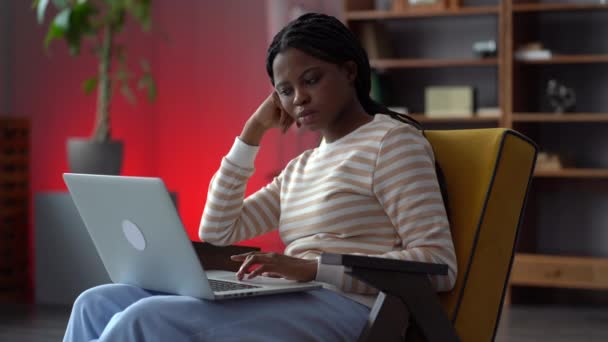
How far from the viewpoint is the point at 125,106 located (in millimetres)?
5324

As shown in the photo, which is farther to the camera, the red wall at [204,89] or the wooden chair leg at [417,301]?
the red wall at [204,89]

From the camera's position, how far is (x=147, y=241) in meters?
1.65

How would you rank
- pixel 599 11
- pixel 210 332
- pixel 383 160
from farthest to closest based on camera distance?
1. pixel 599 11
2. pixel 383 160
3. pixel 210 332

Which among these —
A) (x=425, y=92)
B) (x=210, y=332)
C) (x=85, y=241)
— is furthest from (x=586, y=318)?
(x=210, y=332)

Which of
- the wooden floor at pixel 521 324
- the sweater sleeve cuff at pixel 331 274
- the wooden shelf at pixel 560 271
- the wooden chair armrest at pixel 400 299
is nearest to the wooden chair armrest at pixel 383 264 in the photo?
the wooden chair armrest at pixel 400 299

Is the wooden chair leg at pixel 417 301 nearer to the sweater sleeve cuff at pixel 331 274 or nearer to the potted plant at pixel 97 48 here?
the sweater sleeve cuff at pixel 331 274

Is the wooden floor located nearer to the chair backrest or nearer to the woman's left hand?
the chair backrest

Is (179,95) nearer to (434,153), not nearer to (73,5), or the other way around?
(73,5)

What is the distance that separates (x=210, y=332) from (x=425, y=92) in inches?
135

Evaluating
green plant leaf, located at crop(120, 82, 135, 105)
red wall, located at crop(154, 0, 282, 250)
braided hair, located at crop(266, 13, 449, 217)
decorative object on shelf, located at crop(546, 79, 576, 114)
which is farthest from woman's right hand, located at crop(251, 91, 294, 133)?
red wall, located at crop(154, 0, 282, 250)

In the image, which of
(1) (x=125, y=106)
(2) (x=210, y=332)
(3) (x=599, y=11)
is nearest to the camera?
(2) (x=210, y=332)

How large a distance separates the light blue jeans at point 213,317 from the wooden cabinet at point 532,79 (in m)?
2.93

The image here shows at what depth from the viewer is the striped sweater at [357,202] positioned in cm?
173

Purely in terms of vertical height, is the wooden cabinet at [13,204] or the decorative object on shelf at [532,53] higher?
the decorative object on shelf at [532,53]
